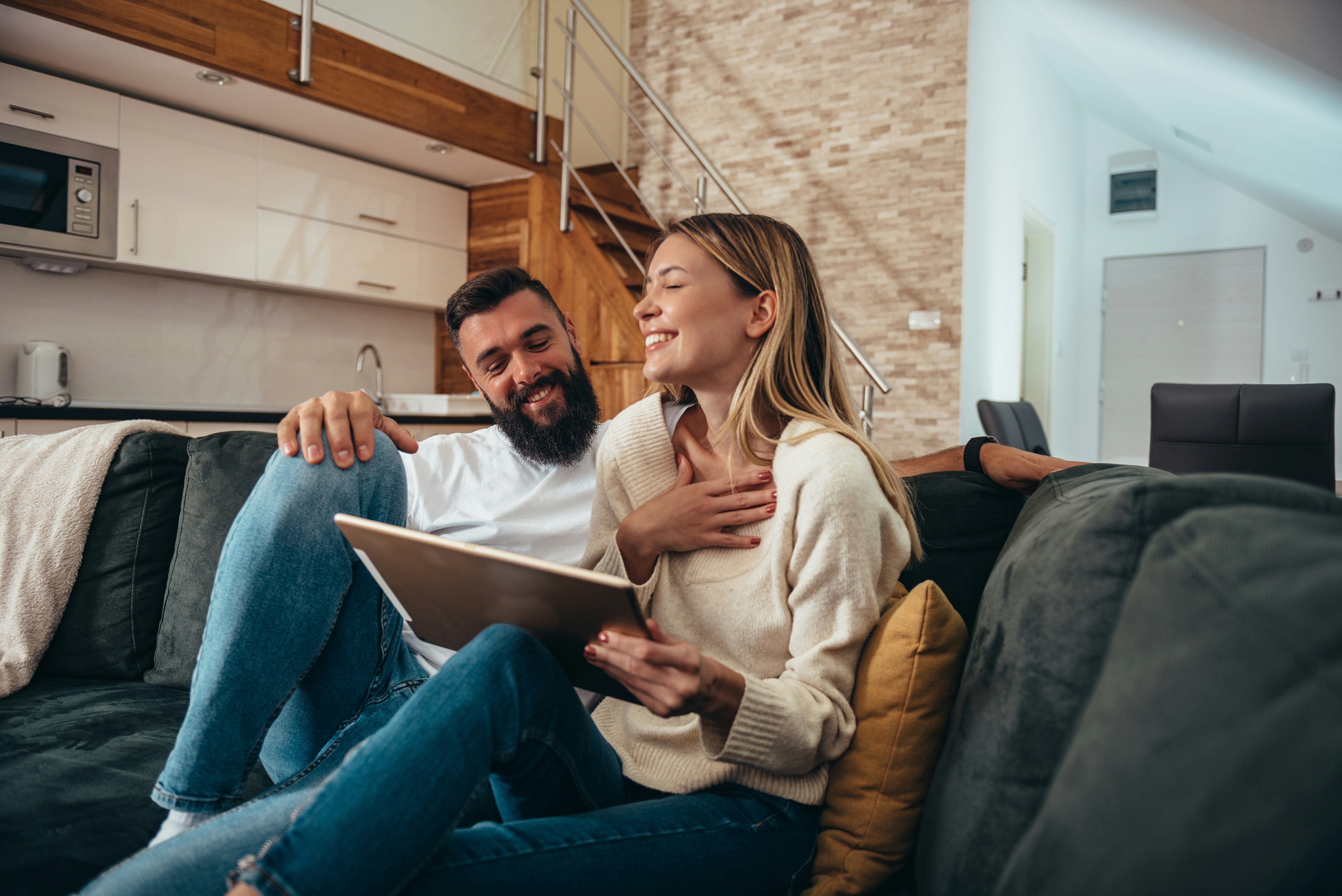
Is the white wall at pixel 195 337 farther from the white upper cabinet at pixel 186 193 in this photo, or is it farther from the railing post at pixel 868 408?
the railing post at pixel 868 408

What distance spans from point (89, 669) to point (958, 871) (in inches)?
68.4

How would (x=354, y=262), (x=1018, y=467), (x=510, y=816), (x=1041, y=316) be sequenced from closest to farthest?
1. (x=510, y=816)
2. (x=1018, y=467)
3. (x=354, y=262)
4. (x=1041, y=316)

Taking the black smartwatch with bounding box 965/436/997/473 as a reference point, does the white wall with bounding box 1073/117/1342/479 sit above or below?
above

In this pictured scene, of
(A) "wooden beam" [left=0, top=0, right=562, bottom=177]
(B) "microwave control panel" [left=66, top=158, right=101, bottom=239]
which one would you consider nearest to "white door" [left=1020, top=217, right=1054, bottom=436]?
(A) "wooden beam" [left=0, top=0, right=562, bottom=177]

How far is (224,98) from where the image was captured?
3.46 m

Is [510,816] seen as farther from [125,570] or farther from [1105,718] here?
[125,570]

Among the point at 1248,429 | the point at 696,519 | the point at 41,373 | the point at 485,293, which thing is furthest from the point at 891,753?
the point at 41,373

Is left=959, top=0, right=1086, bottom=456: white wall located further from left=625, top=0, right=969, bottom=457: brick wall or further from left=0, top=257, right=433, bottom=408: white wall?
left=0, top=257, right=433, bottom=408: white wall

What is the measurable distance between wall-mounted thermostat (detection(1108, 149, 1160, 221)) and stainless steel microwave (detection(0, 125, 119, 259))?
7.78 metres

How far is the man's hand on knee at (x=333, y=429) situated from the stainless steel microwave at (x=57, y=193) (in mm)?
2738

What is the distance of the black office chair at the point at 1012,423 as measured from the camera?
3.11m

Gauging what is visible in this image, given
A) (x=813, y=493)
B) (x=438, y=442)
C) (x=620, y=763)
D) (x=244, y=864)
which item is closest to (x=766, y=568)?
(x=813, y=493)

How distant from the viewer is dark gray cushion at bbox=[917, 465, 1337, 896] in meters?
0.67

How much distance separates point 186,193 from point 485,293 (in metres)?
2.63
